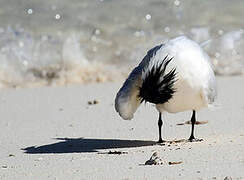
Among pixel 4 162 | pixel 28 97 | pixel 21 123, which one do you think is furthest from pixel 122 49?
pixel 4 162

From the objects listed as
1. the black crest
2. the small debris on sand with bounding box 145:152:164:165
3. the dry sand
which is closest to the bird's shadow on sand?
the dry sand

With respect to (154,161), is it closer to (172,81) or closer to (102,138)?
(172,81)

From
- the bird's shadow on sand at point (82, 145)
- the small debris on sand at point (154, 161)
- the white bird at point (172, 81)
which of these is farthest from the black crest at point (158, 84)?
the small debris on sand at point (154, 161)

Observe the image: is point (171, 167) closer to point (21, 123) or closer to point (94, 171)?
point (94, 171)

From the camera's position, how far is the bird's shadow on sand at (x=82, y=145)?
6535 millimetres

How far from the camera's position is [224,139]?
6461mm

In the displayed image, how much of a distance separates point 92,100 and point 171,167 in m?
3.85

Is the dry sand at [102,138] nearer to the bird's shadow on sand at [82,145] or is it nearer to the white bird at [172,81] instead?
the bird's shadow on sand at [82,145]

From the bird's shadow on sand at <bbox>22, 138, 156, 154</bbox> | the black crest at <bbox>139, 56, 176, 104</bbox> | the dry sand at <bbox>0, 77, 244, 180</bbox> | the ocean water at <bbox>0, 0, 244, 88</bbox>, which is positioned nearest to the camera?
the dry sand at <bbox>0, 77, 244, 180</bbox>

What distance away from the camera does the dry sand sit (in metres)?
5.35

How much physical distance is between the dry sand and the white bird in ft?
1.21

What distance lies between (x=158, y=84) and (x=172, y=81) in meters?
0.14

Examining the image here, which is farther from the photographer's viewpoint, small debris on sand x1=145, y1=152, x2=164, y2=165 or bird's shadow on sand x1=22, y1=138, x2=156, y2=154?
bird's shadow on sand x1=22, y1=138, x2=156, y2=154

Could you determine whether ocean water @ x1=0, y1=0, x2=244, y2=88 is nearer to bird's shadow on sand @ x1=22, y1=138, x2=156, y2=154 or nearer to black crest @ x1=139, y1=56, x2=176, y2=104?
bird's shadow on sand @ x1=22, y1=138, x2=156, y2=154
